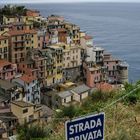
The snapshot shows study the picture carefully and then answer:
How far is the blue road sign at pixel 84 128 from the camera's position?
8.25 ft

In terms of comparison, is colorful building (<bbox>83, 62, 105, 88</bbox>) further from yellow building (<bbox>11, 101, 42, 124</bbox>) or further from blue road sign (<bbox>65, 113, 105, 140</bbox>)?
blue road sign (<bbox>65, 113, 105, 140</bbox>)

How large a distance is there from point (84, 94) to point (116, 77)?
6.99 meters

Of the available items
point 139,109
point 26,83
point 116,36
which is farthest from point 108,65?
point 139,109

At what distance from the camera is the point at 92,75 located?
23.9 m

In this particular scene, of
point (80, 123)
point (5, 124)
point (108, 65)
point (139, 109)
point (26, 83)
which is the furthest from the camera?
point (108, 65)

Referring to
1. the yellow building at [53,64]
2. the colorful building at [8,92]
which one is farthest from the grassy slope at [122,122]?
the yellow building at [53,64]

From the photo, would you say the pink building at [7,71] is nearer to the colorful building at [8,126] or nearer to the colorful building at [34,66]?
the colorful building at [34,66]

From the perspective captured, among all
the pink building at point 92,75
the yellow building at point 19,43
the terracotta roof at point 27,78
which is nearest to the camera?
the terracotta roof at point 27,78

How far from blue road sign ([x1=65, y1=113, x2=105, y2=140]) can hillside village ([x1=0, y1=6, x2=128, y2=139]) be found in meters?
12.0

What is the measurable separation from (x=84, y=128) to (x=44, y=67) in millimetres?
19706

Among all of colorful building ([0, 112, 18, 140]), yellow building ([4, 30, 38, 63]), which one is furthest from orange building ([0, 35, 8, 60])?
colorful building ([0, 112, 18, 140])

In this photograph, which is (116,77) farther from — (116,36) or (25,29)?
(116,36)

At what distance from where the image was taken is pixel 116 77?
Answer: 26.7 meters

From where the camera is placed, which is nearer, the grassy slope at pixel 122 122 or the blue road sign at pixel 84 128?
the blue road sign at pixel 84 128
